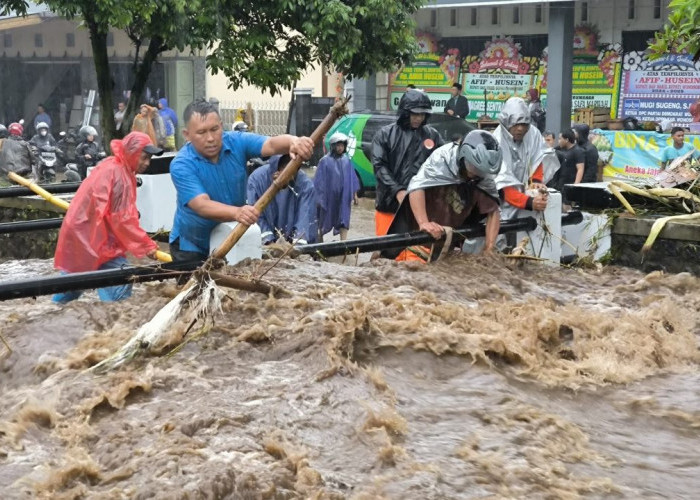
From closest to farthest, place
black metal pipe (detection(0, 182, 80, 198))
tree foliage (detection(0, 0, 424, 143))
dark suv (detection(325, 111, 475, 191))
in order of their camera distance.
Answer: black metal pipe (detection(0, 182, 80, 198))
tree foliage (detection(0, 0, 424, 143))
dark suv (detection(325, 111, 475, 191))

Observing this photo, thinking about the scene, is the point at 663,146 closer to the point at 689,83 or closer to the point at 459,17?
the point at 689,83

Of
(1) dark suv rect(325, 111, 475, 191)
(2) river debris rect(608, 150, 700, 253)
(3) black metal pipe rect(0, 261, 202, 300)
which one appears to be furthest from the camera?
(1) dark suv rect(325, 111, 475, 191)

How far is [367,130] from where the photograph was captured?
2125 cm

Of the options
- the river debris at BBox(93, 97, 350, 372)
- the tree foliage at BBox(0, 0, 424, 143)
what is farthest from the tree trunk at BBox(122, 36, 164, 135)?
the river debris at BBox(93, 97, 350, 372)

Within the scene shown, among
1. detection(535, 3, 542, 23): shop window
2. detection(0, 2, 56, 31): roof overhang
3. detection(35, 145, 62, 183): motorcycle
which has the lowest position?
detection(35, 145, 62, 183): motorcycle

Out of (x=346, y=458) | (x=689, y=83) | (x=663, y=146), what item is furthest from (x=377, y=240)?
(x=689, y=83)

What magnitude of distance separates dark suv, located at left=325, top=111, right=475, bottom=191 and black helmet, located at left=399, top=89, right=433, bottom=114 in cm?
1058

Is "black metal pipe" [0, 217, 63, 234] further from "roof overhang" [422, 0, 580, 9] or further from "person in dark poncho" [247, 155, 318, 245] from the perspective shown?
"roof overhang" [422, 0, 580, 9]

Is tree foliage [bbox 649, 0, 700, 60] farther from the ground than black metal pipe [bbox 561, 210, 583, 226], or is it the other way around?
tree foliage [bbox 649, 0, 700, 60]

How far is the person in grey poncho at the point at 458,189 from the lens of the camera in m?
7.96

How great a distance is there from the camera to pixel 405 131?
970 centimetres

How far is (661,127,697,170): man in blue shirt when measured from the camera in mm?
18062

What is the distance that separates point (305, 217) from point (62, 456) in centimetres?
668

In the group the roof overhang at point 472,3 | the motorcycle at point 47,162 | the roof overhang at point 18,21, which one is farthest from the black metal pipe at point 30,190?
the roof overhang at point 18,21
